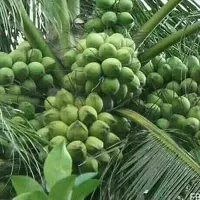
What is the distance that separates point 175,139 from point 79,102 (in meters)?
0.41

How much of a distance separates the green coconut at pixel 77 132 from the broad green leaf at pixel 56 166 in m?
0.69

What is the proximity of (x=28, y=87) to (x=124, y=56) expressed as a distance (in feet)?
1.39

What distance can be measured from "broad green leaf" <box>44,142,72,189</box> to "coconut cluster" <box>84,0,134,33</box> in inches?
47.9

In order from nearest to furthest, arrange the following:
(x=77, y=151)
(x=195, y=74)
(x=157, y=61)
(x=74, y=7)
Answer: (x=77, y=151) < (x=195, y=74) < (x=157, y=61) < (x=74, y=7)

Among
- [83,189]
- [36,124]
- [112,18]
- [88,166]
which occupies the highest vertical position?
[112,18]

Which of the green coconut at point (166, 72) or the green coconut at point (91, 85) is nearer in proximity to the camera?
the green coconut at point (91, 85)

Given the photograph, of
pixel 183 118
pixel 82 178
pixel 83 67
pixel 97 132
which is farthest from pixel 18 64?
pixel 82 178

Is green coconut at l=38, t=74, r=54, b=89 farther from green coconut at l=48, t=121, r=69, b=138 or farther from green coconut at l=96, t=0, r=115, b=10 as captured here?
green coconut at l=96, t=0, r=115, b=10

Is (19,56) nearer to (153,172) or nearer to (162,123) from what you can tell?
(162,123)

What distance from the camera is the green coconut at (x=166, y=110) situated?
10.4ft

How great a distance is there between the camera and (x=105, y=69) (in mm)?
3041

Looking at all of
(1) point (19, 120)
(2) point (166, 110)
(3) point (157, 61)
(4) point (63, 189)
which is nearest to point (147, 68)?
(3) point (157, 61)

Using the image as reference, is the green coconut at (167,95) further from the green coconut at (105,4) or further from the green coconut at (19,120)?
the green coconut at (19,120)

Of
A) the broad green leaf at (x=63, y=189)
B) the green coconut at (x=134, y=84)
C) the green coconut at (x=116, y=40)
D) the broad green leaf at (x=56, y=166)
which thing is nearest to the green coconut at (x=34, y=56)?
the green coconut at (x=116, y=40)
